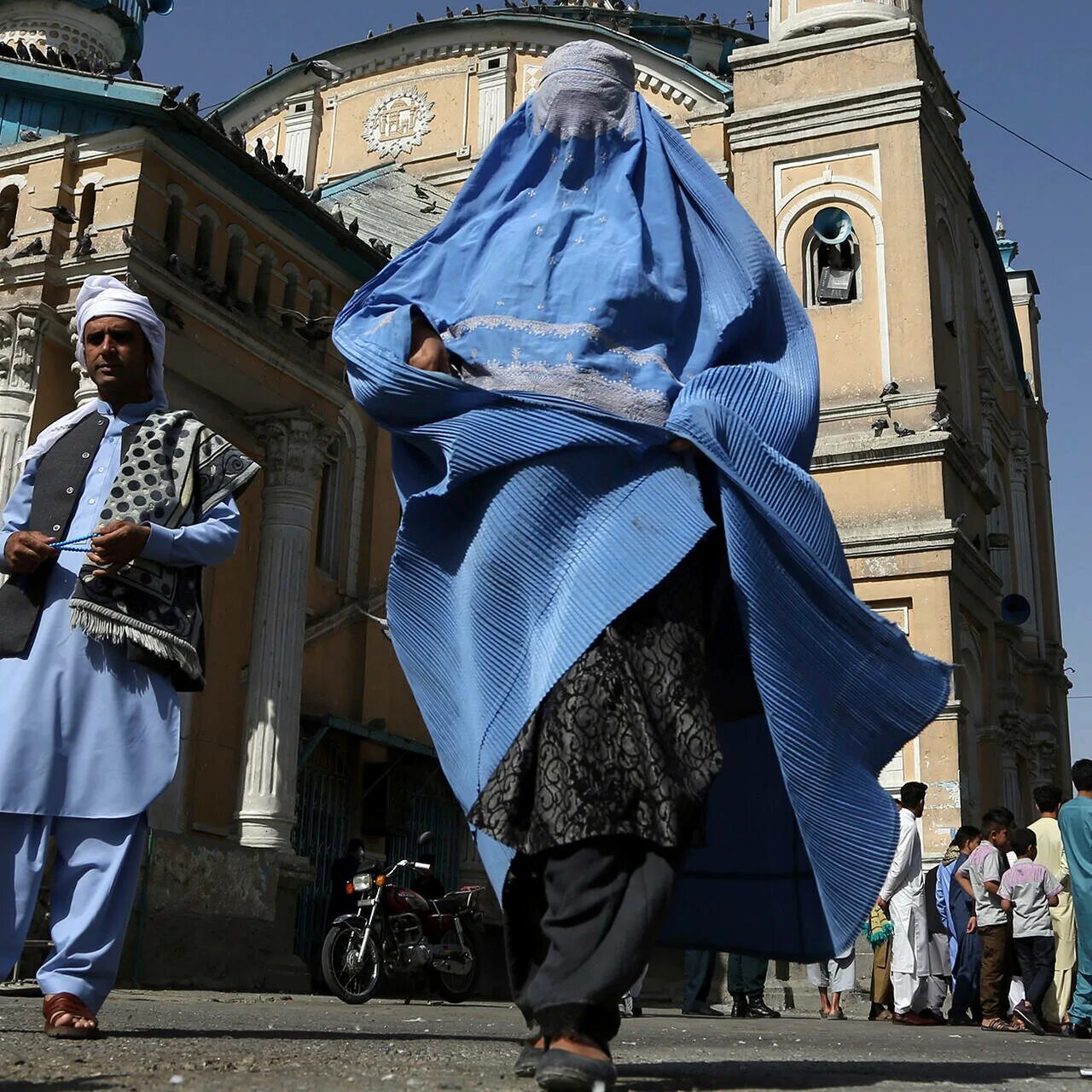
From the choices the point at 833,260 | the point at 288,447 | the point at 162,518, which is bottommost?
the point at 162,518

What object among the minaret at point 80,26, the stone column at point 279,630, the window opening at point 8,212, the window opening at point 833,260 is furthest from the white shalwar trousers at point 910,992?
the minaret at point 80,26

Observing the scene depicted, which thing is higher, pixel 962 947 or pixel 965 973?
pixel 962 947

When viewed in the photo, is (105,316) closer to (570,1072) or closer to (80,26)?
(570,1072)

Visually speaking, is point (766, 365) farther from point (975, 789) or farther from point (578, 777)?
point (975, 789)

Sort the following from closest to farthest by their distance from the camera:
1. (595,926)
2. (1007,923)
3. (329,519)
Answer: (595,926)
(1007,923)
(329,519)

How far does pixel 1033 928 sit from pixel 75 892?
21.8 ft

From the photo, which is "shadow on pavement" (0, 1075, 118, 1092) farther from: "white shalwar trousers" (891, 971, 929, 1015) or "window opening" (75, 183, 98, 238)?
"window opening" (75, 183, 98, 238)

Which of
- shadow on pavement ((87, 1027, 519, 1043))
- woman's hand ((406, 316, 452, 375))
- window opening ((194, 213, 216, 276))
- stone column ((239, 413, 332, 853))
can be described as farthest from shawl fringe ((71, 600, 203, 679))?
window opening ((194, 213, 216, 276))

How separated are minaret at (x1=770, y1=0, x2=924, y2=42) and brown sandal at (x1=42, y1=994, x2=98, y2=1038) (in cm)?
2220

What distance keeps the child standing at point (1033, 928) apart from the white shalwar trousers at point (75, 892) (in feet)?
21.3

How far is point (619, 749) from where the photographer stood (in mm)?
2814

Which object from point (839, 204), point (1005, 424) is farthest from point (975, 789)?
point (1005, 424)

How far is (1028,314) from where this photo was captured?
3550 cm

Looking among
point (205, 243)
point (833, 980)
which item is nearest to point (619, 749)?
point (833, 980)
